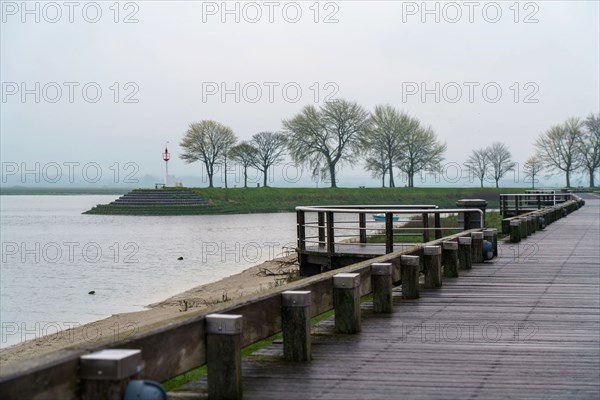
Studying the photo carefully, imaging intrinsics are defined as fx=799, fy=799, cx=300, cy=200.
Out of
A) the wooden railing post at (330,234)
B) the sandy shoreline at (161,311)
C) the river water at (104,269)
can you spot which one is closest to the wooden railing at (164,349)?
the sandy shoreline at (161,311)

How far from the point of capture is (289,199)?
107m

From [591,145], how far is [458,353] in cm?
9619

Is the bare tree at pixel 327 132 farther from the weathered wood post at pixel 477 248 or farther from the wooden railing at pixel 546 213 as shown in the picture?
the weathered wood post at pixel 477 248

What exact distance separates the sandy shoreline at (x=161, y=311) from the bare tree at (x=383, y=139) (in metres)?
65.4

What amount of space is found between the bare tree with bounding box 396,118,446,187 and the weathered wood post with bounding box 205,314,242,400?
9094 centimetres

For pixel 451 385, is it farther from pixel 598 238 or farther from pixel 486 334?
pixel 598 238

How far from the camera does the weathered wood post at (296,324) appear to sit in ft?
20.3

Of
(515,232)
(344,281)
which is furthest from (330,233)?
(344,281)

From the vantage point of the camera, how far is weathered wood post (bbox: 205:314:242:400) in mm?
5020

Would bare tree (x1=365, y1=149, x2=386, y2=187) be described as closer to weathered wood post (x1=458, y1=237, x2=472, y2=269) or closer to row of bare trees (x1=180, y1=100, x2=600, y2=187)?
row of bare trees (x1=180, y1=100, x2=600, y2=187)

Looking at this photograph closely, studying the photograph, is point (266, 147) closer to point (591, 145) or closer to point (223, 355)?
point (591, 145)

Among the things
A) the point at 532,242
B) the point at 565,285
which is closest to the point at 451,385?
the point at 565,285

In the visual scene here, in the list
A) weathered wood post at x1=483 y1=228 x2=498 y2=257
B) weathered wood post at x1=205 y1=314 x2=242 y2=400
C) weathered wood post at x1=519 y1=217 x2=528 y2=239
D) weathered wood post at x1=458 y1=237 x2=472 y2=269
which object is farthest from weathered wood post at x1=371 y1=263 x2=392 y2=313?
weathered wood post at x1=519 y1=217 x2=528 y2=239

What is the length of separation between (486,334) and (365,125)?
287ft
